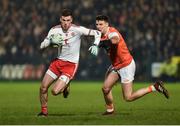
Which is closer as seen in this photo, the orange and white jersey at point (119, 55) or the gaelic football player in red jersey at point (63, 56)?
the gaelic football player in red jersey at point (63, 56)

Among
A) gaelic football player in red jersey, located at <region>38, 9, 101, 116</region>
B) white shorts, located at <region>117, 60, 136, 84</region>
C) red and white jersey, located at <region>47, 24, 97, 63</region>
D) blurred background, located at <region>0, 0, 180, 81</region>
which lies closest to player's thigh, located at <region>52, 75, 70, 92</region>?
gaelic football player in red jersey, located at <region>38, 9, 101, 116</region>

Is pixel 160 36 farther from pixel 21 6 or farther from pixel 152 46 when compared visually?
pixel 21 6

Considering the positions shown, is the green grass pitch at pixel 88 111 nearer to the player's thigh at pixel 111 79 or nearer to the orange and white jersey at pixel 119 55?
the player's thigh at pixel 111 79

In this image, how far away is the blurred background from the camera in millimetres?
33281

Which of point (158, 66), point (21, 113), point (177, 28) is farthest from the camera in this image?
point (177, 28)

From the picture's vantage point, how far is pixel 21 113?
15.5 metres

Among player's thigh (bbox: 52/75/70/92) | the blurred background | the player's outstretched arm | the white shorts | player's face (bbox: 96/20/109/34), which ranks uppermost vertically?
player's face (bbox: 96/20/109/34)

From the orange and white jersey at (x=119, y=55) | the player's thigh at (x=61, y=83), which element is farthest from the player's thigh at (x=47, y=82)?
the orange and white jersey at (x=119, y=55)

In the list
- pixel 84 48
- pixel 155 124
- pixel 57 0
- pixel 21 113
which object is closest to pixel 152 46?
pixel 84 48

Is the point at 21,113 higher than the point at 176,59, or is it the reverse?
the point at 21,113

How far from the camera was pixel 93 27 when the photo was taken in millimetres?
34938

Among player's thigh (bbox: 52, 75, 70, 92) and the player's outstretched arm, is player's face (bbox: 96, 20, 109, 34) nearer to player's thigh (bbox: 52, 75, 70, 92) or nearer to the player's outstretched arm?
the player's outstretched arm

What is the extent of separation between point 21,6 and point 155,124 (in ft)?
84.3

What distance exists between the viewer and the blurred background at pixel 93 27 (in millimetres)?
33281
